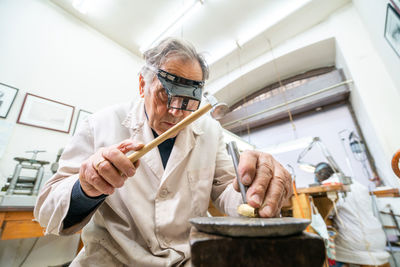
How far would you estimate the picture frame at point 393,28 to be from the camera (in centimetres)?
172

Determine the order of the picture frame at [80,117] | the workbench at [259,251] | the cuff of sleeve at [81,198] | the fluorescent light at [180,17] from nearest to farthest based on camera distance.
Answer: the workbench at [259,251]
the cuff of sleeve at [81,198]
the picture frame at [80,117]
the fluorescent light at [180,17]

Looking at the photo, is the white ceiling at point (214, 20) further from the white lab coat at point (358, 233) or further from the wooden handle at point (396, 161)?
the white lab coat at point (358, 233)

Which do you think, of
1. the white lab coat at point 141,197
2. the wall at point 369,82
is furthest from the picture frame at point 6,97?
the wall at point 369,82

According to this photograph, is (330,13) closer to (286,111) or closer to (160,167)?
(286,111)

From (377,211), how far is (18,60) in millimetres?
6359

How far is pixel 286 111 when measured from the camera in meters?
4.14

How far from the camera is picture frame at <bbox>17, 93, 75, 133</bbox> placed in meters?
2.39

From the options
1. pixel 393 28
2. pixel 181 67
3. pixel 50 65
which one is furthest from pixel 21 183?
pixel 393 28

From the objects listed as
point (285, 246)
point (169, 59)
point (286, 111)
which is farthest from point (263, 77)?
point (285, 246)

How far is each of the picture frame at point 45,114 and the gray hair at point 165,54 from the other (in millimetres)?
2361

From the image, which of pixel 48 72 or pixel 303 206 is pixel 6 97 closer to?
pixel 48 72

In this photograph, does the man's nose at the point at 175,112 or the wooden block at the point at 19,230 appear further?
the wooden block at the point at 19,230

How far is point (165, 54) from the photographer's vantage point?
1.11 meters

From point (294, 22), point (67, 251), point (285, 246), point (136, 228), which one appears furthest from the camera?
point (294, 22)
